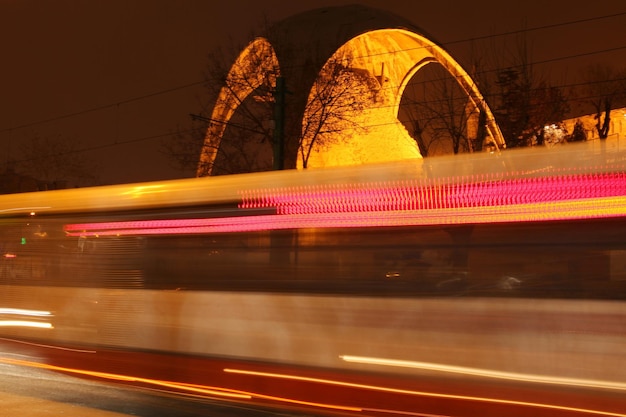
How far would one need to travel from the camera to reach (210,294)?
5484 millimetres

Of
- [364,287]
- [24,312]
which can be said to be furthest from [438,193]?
[24,312]

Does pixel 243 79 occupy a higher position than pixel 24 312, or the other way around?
pixel 243 79

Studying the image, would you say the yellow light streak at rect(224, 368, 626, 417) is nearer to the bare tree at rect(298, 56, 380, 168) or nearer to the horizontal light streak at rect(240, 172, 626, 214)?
the horizontal light streak at rect(240, 172, 626, 214)

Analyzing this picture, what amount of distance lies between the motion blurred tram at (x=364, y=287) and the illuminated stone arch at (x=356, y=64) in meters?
17.2

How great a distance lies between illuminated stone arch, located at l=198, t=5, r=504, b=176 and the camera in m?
25.5

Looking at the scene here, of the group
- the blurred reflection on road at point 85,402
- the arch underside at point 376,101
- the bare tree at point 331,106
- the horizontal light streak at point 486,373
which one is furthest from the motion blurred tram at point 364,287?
the bare tree at point 331,106

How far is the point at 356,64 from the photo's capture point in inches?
1170

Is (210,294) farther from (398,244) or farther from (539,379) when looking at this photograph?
(539,379)

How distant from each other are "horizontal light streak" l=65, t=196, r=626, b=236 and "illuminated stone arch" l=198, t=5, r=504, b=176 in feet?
56.5

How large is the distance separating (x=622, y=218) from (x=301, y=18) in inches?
1076

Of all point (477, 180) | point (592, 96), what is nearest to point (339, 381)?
point (477, 180)

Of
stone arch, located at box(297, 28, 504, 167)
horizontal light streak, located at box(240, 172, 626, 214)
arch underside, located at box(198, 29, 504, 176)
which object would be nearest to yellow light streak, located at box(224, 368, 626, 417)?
horizontal light streak, located at box(240, 172, 626, 214)

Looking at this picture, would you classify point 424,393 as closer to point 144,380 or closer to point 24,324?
point 144,380

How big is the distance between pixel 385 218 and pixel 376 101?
2548 cm
